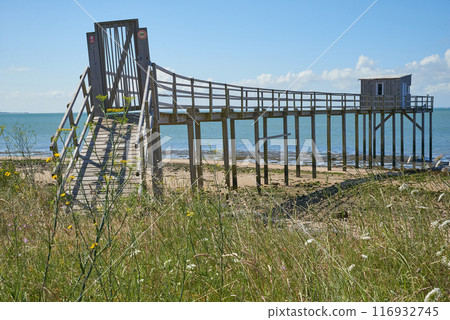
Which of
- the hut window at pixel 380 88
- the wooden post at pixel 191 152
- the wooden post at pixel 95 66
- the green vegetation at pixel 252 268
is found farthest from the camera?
the hut window at pixel 380 88

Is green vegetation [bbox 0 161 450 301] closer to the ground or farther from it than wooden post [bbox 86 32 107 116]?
closer to the ground

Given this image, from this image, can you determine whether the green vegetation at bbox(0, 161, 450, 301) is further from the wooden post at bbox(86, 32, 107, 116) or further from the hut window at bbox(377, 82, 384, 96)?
the hut window at bbox(377, 82, 384, 96)

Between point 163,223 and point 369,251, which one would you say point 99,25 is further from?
point 369,251

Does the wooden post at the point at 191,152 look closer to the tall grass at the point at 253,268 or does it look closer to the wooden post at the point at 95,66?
the wooden post at the point at 95,66

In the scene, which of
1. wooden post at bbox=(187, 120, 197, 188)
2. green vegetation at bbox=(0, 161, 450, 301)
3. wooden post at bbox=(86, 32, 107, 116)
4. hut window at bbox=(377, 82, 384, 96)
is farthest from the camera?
hut window at bbox=(377, 82, 384, 96)

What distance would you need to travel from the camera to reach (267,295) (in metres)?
2.39

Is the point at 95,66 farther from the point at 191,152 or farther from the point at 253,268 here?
the point at 253,268

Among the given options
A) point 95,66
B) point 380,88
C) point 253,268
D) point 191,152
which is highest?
point 380,88

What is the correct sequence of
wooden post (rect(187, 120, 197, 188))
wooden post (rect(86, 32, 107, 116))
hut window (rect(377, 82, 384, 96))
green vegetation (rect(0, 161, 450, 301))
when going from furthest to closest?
hut window (rect(377, 82, 384, 96)) < wooden post (rect(187, 120, 197, 188)) < wooden post (rect(86, 32, 107, 116)) < green vegetation (rect(0, 161, 450, 301))

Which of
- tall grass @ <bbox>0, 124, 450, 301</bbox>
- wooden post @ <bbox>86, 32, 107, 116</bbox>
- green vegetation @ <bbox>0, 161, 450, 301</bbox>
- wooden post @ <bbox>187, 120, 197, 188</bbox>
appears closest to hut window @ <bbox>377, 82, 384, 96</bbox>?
wooden post @ <bbox>187, 120, 197, 188</bbox>

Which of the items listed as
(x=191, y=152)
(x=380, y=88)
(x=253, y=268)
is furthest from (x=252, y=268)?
(x=380, y=88)

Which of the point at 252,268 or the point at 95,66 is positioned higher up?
the point at 95,66

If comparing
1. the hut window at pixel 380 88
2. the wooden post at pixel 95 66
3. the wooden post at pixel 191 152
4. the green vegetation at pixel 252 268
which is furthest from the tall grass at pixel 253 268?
the hut window at pixel 380 88
